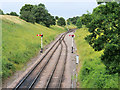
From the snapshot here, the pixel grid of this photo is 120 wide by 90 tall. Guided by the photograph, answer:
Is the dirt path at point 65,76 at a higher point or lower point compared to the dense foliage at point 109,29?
lower

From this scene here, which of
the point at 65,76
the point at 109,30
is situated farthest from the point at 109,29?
the point at 65,76

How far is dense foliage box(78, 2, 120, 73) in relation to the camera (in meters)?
13.0

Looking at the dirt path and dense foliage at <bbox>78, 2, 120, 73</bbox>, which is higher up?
dense foliage at <bbox>78, 2, 120, 73</bbox>

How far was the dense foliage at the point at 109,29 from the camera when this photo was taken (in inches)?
513

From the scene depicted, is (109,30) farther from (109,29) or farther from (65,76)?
(65,76)

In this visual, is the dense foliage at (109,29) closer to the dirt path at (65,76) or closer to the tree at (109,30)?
the tree at (109,30)

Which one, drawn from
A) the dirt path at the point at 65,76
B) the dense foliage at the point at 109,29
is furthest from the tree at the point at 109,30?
the dirt path at the point at 65,76

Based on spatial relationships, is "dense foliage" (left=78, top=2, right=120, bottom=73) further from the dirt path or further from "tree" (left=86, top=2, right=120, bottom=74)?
the dirt path

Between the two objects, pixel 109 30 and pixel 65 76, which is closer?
pixel 109 30

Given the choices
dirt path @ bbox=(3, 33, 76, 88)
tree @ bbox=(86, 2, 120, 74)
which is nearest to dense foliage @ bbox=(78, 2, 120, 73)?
tree @ bbox=(86, 2, 120, 74)

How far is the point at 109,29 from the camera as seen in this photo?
1352 cm

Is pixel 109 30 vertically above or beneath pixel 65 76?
above

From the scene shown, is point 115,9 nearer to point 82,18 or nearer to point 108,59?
point 82,18

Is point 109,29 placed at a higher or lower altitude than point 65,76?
higher
